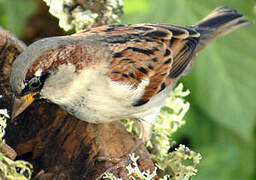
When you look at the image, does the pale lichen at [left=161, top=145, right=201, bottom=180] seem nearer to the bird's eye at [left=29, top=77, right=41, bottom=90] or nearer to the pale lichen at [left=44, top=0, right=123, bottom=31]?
the bird's eye at [left=29, top=77, right=41, bottom=90]

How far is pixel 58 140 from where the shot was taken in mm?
1717

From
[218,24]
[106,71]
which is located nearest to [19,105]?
[106,71]

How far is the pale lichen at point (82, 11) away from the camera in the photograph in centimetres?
199

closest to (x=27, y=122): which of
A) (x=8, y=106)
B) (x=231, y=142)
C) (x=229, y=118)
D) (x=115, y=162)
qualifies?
(x=8, y=106)

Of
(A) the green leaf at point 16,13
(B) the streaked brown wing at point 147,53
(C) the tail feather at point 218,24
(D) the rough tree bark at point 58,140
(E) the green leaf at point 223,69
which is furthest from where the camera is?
(A) the green leaf at point 16,13

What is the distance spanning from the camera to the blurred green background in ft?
9.05

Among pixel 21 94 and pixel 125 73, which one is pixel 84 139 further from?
pixel 125 73

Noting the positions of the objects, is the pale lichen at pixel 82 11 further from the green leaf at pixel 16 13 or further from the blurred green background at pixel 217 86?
the green leaf at pixel 16 13

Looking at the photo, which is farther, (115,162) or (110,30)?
(110,30)

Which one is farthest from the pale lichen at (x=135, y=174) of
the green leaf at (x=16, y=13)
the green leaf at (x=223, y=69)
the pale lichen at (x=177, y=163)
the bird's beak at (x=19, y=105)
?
the green leaf at (x=16, y=13)

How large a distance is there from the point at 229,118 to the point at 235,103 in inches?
4.5

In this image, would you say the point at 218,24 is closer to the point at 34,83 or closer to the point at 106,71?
the point at 106,71

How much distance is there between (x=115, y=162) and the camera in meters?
1.57

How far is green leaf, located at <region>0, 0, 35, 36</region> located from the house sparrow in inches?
41.8
